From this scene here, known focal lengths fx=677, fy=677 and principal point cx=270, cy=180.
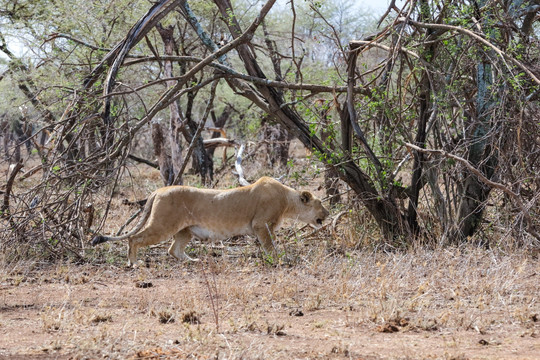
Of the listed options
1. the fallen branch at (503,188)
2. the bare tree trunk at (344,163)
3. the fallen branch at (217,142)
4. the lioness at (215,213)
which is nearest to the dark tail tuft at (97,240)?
the lioness at (215,213)

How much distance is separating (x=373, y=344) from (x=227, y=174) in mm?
10162

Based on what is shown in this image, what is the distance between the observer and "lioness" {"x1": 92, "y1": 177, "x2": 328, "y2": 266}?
7938mm

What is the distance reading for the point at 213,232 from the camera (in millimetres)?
8297

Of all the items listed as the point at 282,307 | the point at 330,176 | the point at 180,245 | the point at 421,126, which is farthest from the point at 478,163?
the point at 180,245

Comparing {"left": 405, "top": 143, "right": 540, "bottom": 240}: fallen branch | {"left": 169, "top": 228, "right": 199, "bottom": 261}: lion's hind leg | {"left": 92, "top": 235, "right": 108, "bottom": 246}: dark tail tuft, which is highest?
{"left": 405, "top": 143, "right": 540, "bottom": 240}: fallen branch

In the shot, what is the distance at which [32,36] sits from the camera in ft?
52.9

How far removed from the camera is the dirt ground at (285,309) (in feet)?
14.3

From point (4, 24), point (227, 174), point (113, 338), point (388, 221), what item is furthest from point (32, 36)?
point (113, 338)

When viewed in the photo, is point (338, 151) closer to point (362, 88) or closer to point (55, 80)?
point (362, 88)

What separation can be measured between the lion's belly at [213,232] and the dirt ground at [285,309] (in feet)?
1.97

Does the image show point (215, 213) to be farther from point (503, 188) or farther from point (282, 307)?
point (503, 188)

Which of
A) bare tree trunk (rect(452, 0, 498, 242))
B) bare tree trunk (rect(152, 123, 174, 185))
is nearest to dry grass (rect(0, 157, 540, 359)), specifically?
bare tree trunk (rect(452, 0, 498, 242))

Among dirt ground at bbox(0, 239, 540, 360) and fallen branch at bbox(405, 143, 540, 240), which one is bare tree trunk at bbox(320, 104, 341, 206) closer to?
dirt ground at bbox(0, 239, 540, 360)

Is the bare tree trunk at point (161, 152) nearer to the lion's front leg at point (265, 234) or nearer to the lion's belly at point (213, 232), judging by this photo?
the lion's belly at point (213, 232)
